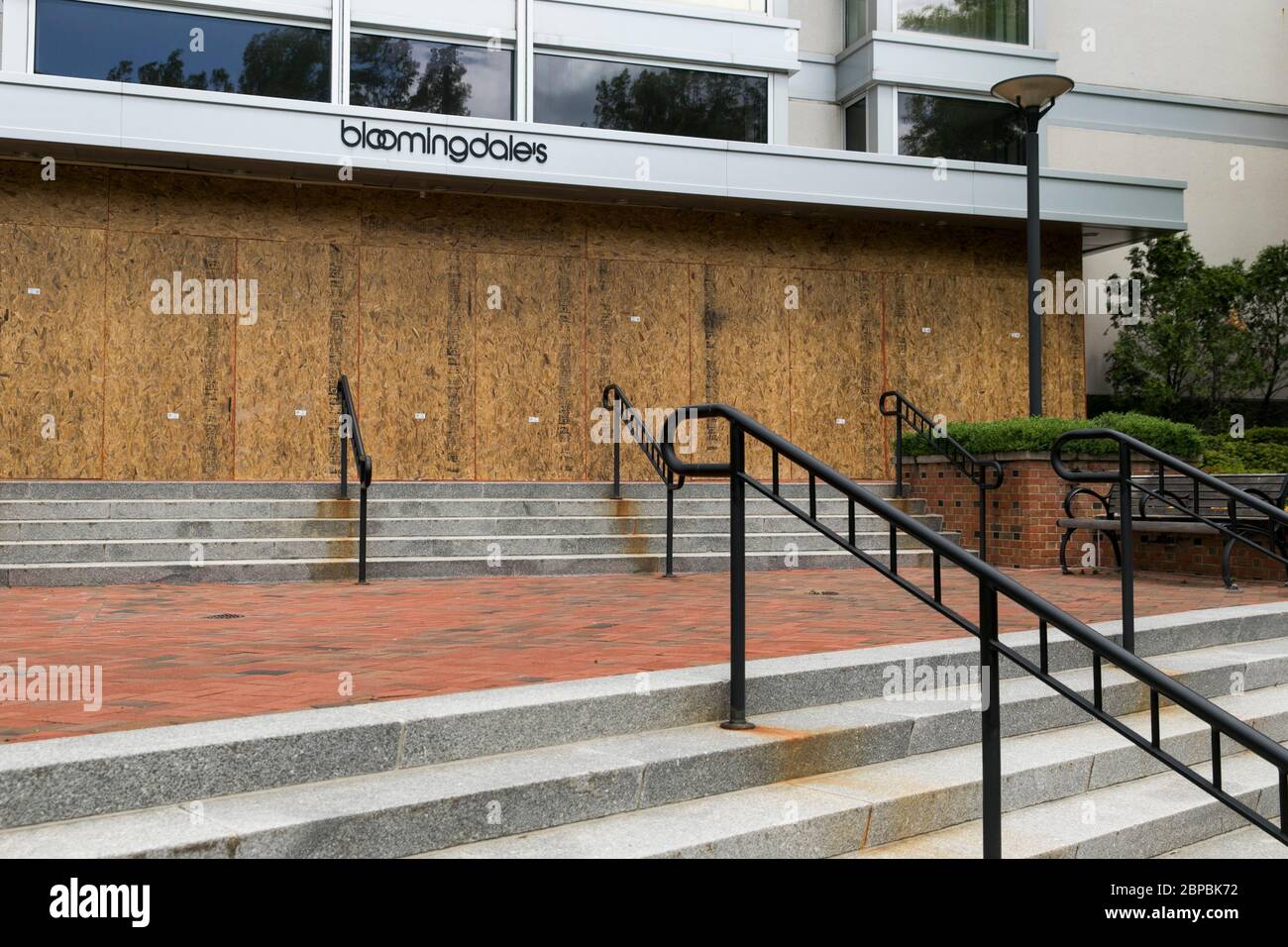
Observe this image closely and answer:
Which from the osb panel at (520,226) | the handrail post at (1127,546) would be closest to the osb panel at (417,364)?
the osb panel at (520,226)

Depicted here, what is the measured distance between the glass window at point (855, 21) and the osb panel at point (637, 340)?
4837 mm

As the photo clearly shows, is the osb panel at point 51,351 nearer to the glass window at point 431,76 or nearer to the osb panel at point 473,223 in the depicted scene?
the osb panel at point 473,223

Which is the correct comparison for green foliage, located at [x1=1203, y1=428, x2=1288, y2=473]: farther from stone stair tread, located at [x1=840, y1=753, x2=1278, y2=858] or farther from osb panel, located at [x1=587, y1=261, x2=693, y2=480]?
stone stair tread, located at [x1=840, y1=753, x2=1278, y2=858]

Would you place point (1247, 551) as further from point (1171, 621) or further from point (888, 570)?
point (888, 570)

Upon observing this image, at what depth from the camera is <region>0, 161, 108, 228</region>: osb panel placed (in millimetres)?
12102

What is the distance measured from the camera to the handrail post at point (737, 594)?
4.21 meters

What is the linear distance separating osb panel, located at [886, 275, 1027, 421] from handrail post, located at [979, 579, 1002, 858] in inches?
476

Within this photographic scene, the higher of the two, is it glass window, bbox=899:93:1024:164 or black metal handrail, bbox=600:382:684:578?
glass window, bbox=899:93:1024:164

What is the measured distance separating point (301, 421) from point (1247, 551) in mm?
9479

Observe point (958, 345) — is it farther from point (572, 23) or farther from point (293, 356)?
point (293, 356)

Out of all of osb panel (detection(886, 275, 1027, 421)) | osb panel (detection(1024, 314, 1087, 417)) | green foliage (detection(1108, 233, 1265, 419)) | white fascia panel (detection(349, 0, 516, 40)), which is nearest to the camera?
white fascia panel (detection(349, 0, 516, 40))

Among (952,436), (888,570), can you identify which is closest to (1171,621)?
(888,570)

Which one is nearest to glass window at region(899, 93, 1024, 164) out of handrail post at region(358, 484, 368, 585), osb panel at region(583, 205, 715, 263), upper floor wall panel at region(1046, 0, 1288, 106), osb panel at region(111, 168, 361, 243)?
upper floor wall panel at region(1046, 0, 1288, 106)

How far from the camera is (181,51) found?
12867mm
